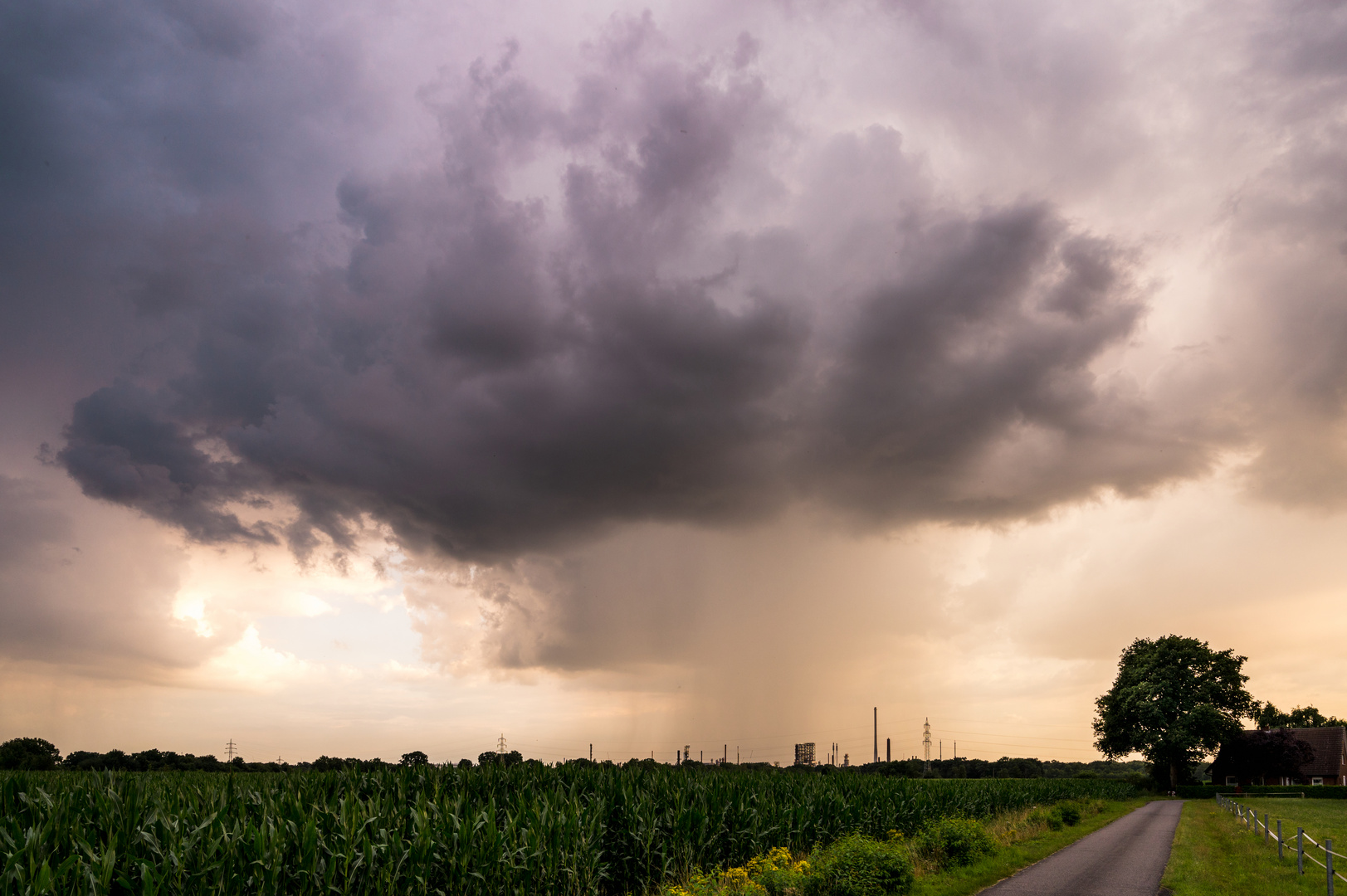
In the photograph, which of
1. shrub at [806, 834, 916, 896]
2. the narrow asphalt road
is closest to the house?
the narrow asphalt road

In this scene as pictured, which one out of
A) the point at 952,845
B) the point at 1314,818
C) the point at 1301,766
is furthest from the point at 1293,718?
the point at 952,845

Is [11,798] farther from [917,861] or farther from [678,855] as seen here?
[917,861]

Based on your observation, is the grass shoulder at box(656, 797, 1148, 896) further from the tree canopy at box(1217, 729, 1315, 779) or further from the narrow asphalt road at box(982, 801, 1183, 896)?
the tree canopy at box(1217, 729, 1315, 779)

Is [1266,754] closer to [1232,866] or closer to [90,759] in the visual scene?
[1232,866]

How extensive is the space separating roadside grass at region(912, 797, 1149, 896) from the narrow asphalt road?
474 mm

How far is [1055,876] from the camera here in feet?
70.8

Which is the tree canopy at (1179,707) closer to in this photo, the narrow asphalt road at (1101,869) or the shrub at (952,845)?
the narrow asphalt road at (1101,869)

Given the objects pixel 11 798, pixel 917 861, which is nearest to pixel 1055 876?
pixel 917 861

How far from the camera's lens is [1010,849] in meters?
27.4

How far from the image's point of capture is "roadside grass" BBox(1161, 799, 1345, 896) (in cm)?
1933

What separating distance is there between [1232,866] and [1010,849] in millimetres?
6624

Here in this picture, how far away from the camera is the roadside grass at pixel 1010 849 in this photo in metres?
19.5

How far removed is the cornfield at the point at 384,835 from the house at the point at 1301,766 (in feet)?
277

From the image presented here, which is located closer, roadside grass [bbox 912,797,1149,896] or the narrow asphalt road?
the narrow asphalt road
